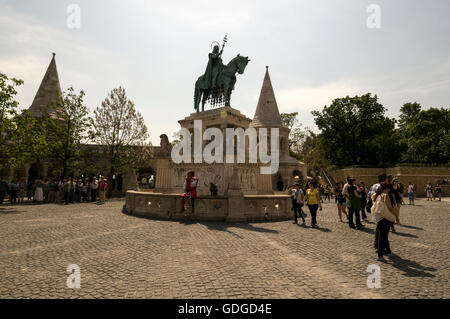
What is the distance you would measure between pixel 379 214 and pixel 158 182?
1003 centimetres

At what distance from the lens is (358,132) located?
38.7m

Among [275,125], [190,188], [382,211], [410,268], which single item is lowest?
[410,268]

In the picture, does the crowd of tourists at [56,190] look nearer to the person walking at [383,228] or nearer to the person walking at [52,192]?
the person walking at [52,192]

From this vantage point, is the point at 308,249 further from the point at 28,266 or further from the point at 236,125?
the point at 236,125

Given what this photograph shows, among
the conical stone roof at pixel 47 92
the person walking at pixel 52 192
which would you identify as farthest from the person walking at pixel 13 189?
the conical stone roof at pixel 47 92

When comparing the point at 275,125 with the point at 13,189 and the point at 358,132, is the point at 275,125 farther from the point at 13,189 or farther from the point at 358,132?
the point at 13,189

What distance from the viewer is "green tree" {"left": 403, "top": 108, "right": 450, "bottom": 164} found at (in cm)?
3550

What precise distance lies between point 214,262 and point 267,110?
29.6 meters

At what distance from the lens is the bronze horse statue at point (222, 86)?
13.7 metres

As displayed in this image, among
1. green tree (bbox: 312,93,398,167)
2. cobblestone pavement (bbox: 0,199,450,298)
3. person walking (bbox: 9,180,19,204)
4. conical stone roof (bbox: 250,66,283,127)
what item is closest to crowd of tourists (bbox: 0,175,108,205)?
person walking (bbox: 9,180,19,204)

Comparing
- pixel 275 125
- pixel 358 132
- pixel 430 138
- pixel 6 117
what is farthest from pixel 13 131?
pixel 430 138

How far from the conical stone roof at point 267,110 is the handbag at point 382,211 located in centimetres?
2687

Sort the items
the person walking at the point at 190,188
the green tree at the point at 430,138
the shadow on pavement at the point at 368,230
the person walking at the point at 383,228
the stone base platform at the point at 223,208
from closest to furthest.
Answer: the person walking at the point at 383,228 < the shadow on pavement at the point at 368,230 < the person walking at the point at 190,188 < the stone base platform at the point at 223,208 < the green tree at the point at 430,138
